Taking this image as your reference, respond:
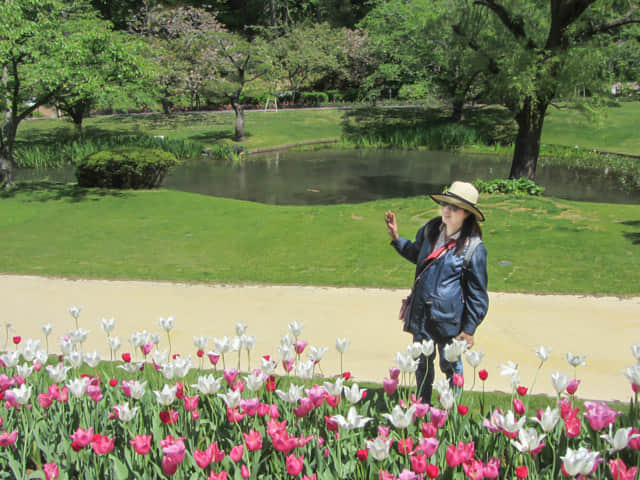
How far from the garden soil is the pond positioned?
10.1 m

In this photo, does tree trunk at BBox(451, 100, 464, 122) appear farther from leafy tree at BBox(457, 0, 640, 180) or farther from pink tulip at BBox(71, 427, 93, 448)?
pink tulip at BBox(71, 427, 93, 448)

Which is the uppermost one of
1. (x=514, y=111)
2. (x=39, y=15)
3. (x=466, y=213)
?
(x=39, y=15)

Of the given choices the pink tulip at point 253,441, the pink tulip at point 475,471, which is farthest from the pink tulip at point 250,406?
the pink tulip at point 475,471

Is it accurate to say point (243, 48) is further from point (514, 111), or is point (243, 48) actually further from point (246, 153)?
point (514, 111)

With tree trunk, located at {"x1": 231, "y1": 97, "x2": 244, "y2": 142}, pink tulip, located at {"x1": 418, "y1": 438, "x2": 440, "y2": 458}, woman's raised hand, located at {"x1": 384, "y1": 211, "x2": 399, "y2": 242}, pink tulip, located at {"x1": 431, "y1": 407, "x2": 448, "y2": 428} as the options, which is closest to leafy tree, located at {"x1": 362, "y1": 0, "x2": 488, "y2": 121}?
tree trunk, located at {"x1": 231, "y1": 97, "x2": 244, "y2": 142}

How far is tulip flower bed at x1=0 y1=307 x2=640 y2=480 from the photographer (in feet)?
9.62

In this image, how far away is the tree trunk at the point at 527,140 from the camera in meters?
17.1

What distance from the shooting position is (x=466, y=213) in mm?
4383

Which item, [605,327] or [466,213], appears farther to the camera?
[605,327]

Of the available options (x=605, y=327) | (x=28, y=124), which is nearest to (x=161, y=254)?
(x=605, y=327)

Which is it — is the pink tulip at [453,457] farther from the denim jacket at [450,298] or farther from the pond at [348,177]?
the pond at [348,177]

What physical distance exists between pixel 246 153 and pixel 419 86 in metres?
8.80

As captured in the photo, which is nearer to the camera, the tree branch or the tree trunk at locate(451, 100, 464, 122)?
the tree branch

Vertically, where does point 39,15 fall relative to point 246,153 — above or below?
above
